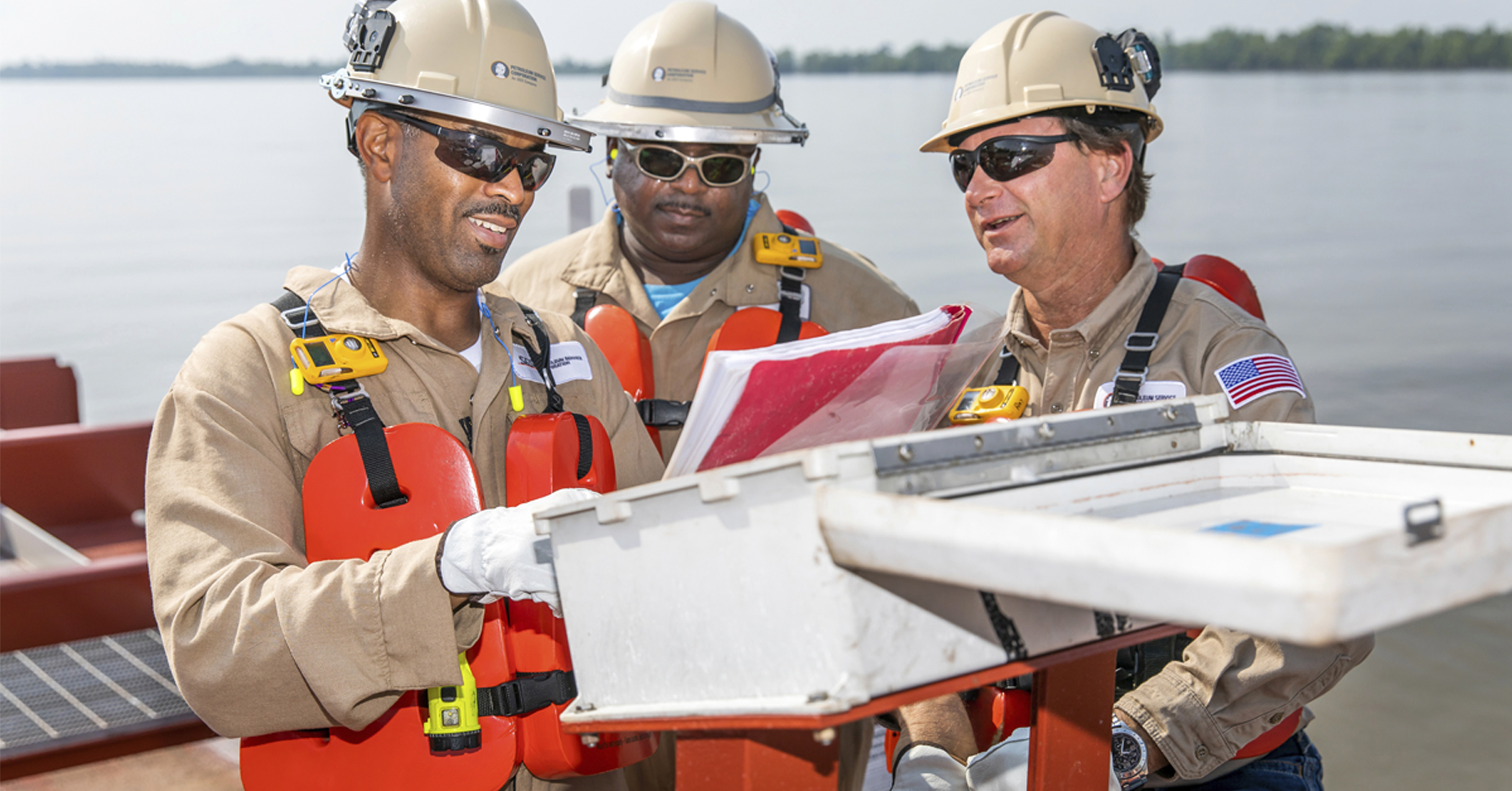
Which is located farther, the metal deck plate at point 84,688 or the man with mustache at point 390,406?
the metal deck plate at point 84,688

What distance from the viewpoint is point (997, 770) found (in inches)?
69.1

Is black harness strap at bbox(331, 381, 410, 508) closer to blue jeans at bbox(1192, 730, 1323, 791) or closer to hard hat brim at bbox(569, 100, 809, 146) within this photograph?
hard hat brim at bbox(569, 100, 809, 146)

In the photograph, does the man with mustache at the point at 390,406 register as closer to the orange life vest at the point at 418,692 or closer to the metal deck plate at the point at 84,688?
the orange life vest at the point at 418,692

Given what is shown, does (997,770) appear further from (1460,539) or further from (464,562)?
(1460,539)

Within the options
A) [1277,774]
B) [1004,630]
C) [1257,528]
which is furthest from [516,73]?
[1277,774]

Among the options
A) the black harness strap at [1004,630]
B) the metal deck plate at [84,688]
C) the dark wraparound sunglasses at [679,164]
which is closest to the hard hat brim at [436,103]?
the dark wraparound sunglasses at [679,164]

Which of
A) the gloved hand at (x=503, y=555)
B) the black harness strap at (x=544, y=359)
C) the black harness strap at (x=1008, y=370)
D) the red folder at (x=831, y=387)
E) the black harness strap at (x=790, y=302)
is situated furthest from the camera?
the black harness strap at (x=790, y=302)

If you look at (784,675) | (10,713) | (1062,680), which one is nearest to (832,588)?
(784,675)

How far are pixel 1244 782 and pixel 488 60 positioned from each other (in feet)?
6.65

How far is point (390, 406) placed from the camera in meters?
2.06

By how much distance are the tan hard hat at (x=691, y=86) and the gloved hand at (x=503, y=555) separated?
1848mm

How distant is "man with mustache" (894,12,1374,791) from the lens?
6.75 ft

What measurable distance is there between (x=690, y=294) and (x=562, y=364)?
108 cm

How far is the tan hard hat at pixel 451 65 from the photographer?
2.11 m
